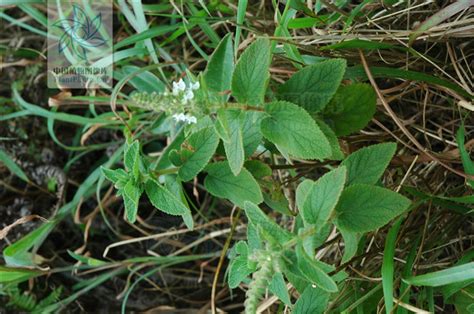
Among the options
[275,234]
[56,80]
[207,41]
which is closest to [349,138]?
[275,234]

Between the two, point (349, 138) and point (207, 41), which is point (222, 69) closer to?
point (349, 138)

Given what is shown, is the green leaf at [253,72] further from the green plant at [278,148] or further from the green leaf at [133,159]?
the green leaf at [133,159]

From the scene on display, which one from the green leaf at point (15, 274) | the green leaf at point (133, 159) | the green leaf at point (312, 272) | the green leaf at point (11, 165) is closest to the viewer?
the green leaf at point (312, 272)

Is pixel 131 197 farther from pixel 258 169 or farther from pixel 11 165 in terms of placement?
pixel 11 165

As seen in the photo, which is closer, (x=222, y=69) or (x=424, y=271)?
(x=222, y=69)

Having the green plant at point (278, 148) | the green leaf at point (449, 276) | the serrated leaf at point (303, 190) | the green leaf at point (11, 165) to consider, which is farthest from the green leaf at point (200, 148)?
the green leaf at point (11, 165)

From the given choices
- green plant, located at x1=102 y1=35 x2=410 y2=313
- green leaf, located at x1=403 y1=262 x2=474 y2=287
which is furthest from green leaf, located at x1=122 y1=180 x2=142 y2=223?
green leaf, located at x1=403 y1=262 x2=474 y2=287

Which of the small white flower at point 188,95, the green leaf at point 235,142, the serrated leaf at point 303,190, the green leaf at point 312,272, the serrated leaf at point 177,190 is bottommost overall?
the serrated leaf at point 177,190
